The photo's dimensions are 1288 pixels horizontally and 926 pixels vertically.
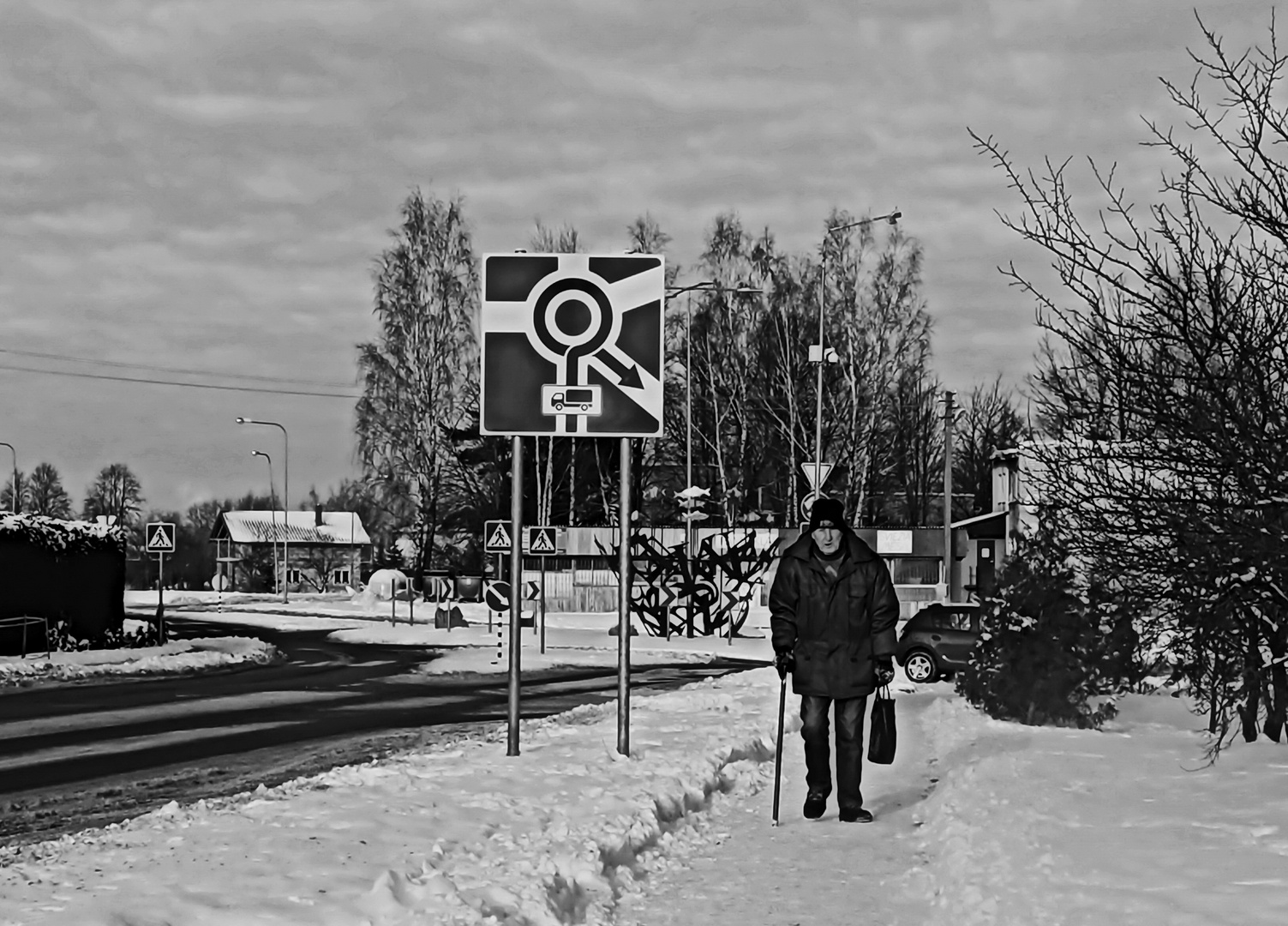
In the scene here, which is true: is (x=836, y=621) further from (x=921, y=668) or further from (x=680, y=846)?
(x=921, y=668)

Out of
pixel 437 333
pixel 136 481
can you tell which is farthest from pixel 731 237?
pixel 136 481

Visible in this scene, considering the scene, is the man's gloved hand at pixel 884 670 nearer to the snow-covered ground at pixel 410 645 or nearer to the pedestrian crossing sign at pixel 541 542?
the snow-covered ground at pixel 410 645

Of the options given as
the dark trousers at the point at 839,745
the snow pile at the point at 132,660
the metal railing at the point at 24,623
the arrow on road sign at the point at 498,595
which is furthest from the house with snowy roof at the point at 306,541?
the dark trousers at the point at 839,745

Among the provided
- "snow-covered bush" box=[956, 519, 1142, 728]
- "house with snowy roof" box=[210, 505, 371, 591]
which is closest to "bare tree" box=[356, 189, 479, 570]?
"snow-covered bush" box=[956, 519, 1142, 728]

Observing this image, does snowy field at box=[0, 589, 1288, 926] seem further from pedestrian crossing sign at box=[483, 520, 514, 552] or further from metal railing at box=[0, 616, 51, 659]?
metal railing at box=[0, 616, 51, 659]

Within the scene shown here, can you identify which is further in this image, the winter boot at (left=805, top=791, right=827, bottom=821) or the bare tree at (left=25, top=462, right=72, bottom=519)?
the bare tree at (left=25, top=462, right=72, bottom=519)

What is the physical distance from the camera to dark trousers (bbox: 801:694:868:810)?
9375 millimetres

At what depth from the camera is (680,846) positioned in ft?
27.9

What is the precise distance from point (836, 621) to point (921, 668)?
18645mm

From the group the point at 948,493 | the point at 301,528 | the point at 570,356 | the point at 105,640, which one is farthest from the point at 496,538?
the point at 301,528

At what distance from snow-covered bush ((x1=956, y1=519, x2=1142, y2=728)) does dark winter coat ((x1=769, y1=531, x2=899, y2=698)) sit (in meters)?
5.28

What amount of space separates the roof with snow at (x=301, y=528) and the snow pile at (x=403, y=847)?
109742 millimetres

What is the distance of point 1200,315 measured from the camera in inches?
356

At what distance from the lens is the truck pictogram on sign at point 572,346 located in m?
11.8
